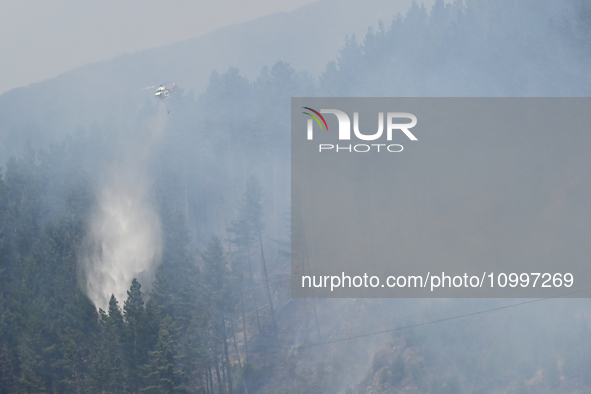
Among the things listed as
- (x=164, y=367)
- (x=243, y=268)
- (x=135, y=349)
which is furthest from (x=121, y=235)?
(x=164, y=367)

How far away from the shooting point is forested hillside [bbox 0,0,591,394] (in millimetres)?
41719

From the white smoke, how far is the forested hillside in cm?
33

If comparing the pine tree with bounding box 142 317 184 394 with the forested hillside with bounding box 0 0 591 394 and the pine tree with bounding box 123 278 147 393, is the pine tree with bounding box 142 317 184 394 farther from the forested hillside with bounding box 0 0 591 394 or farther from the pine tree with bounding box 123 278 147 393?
the pine tree with bounding box 123 278 147 393

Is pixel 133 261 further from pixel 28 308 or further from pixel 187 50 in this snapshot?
pixel 187 50

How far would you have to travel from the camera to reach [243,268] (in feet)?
194

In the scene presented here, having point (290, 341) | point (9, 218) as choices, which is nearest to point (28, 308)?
point (9, 218)

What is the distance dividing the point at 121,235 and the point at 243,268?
1492cm

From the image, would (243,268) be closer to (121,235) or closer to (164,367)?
(121,235)

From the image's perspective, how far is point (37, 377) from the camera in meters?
46.5

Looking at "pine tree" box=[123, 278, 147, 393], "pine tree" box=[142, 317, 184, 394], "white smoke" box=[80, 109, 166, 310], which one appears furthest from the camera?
"white smoke" box=[80, 109, 166, 310]

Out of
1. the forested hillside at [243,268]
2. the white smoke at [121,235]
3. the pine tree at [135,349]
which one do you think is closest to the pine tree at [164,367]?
the forested hillside at [243,268]

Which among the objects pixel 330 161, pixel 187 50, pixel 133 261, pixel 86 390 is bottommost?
pixel 86 390

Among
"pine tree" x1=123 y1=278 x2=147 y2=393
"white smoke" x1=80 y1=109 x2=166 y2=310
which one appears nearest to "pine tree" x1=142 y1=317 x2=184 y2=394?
"pine tree" x1=123 y1=278 x2=147 y2=393

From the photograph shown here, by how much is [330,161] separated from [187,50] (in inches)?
5510
